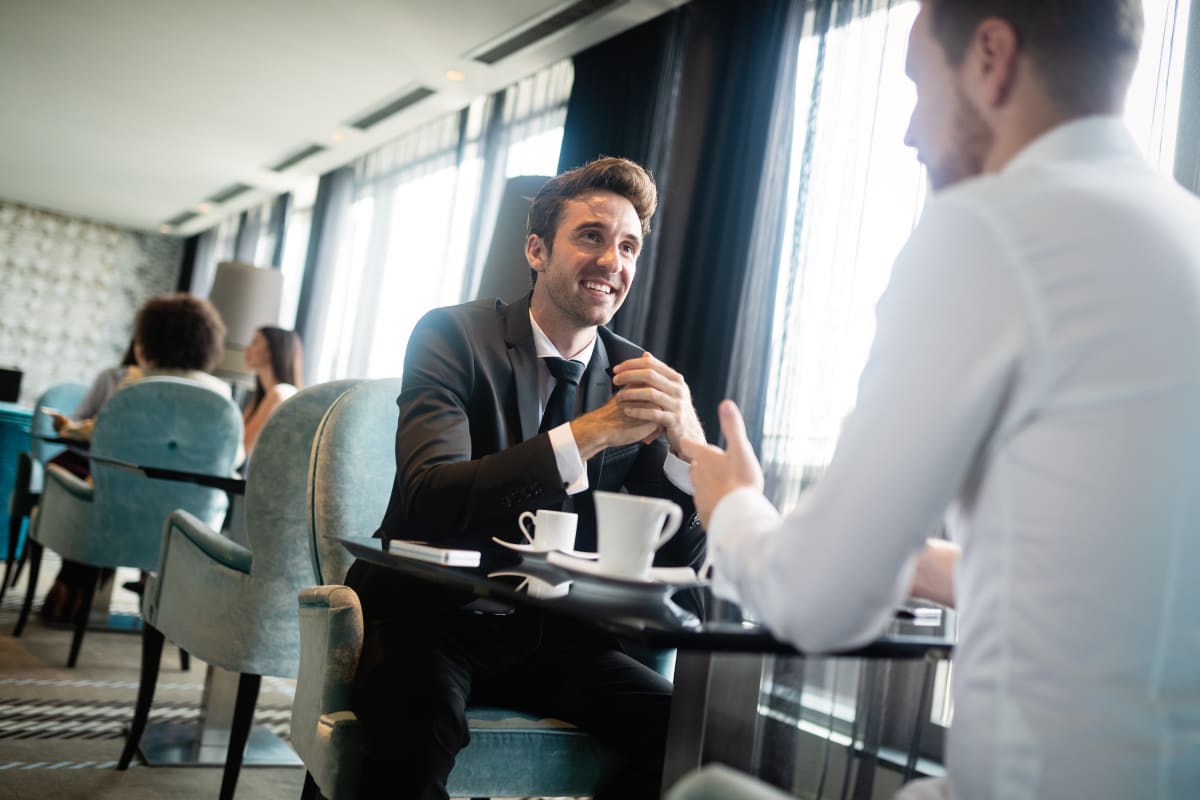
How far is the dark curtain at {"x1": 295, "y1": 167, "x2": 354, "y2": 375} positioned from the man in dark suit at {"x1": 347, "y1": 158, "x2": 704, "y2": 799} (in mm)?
6244

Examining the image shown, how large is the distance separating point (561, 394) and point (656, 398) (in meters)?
0.33

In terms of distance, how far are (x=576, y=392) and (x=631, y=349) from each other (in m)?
0.22

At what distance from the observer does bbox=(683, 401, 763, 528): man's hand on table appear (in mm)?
972

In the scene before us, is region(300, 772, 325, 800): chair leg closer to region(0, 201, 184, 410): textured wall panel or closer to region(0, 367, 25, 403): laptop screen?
region(0, 367, 25, 403): laptop screen

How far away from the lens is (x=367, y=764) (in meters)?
1.44

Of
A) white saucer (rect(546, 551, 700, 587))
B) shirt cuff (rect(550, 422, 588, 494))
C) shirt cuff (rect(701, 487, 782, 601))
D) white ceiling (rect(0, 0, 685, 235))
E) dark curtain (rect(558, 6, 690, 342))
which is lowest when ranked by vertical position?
white saucer (rect(546, 551, 700, 587))

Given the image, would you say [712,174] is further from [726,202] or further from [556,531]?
[556,531]

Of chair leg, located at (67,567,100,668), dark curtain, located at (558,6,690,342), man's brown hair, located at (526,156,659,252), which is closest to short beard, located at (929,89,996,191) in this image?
man's brown hair, located at (526,156,659,252)

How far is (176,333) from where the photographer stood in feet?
14.5

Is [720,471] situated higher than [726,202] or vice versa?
[726,202]

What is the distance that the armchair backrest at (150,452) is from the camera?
3.64 m

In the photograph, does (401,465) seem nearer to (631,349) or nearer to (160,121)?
(631,349)

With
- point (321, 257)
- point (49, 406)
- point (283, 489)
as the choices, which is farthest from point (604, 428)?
point (321, 257)

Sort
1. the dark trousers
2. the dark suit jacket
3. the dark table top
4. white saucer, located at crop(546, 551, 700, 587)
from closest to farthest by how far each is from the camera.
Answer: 1. the dark table top
2. white saucer, located at crop(546, 551, 700, 587)
3. the dark trousers
4. the dark suit jacket
